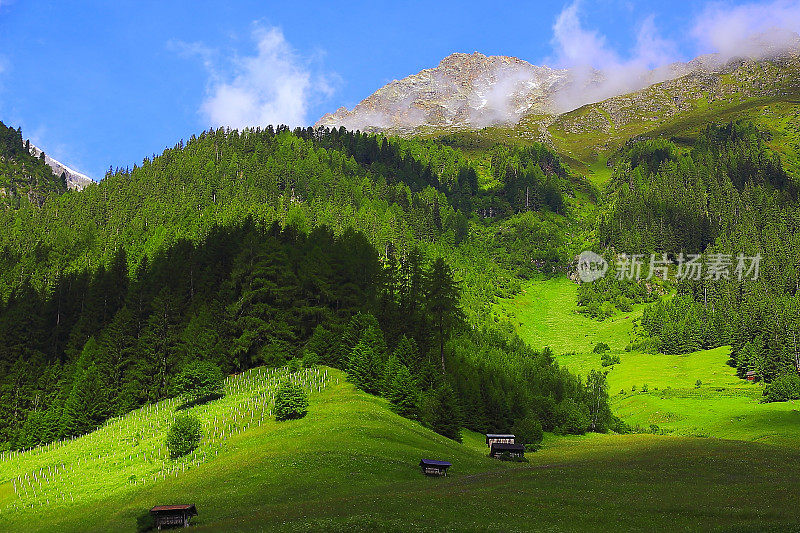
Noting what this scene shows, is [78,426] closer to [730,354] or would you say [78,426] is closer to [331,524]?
[331,524]

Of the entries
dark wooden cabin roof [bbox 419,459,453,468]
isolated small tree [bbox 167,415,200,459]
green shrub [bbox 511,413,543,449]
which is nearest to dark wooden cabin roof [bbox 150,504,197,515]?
dark wooden cabin roof [bbox 419,459,453,468]

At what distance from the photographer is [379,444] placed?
59.7 metres

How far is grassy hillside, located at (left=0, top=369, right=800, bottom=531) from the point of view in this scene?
3816 centimetres

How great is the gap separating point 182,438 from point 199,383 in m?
21.6

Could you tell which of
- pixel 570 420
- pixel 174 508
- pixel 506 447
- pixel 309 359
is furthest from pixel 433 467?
pixel 570 420

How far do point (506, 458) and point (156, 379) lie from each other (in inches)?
2316

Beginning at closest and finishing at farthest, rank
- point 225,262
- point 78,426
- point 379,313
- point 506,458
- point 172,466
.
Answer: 1. point 172,466
2. point 506,458
3. point 78,426
4. point 379,313
5. point 225,262

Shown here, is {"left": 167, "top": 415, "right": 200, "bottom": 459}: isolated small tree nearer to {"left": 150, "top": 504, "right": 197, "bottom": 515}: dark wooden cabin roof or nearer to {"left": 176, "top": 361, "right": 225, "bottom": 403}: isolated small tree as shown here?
{"left": 176, "top": 361, "right": 225, "bottom": 403}: isolated small tree

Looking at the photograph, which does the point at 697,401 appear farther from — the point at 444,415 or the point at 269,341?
the point at 269,341

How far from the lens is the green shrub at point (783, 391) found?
136 metres

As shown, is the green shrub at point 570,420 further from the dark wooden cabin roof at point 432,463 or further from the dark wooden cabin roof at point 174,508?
the dark wooden cabin roof at point 174,508

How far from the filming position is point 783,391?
5374 inches

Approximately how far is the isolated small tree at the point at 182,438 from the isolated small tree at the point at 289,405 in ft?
30.7

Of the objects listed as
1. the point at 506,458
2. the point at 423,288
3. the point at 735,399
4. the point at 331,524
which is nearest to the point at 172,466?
the point at 331,524
